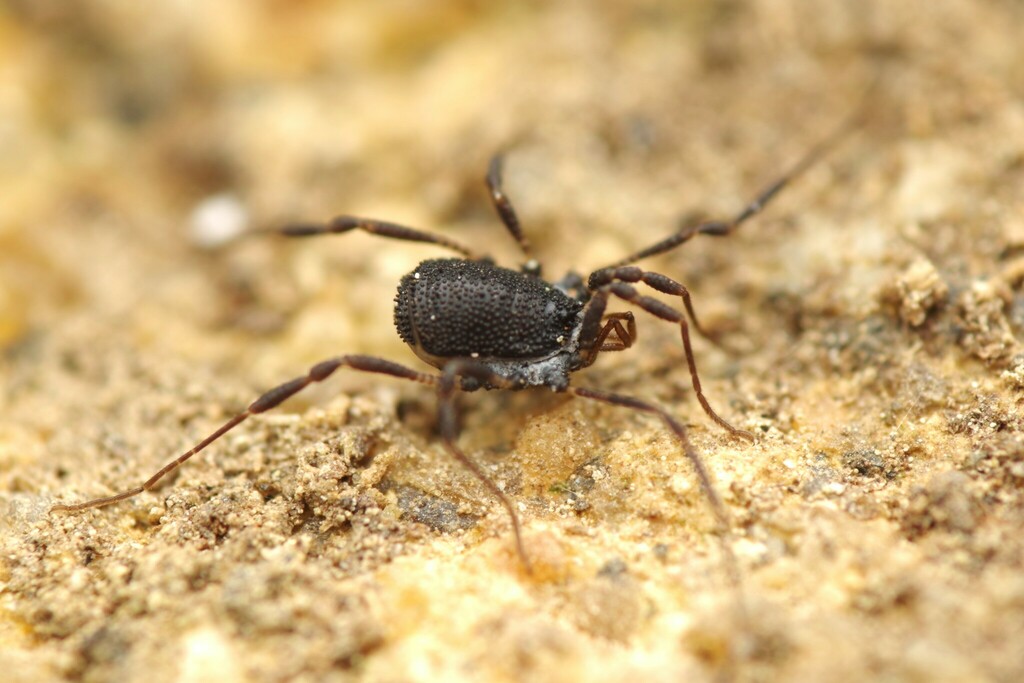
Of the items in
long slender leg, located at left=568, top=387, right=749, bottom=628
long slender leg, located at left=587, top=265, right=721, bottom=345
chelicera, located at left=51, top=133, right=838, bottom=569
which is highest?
long slender leg, located at left=587, top=265, right=721, bottom=345

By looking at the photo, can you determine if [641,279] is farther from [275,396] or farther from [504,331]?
[275,396]

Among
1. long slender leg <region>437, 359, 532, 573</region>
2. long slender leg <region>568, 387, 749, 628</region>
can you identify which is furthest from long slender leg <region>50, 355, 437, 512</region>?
long slender leg <region>568, 387, 749, 628</region>

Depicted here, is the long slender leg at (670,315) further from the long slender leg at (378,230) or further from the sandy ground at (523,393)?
the long slender leg at (378,230)

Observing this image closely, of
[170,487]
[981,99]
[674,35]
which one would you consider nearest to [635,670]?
[170,487]

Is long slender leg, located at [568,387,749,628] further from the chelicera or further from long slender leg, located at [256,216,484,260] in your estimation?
long slender leg, located at [256,216,484,260]

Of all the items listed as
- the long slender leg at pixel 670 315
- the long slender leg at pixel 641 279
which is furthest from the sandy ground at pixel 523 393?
the long slender leg at pixel 641 279

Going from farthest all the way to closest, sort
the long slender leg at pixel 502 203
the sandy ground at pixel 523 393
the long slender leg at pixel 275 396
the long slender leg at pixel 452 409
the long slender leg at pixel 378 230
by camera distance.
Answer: the long slender leg at pixel 502 203 → the long slender leg at pixel 378 230 → the long slender leg at pixel 275 396 → the long slender leg at pixel 452 409 → the sandy ground at pixel 523 393
